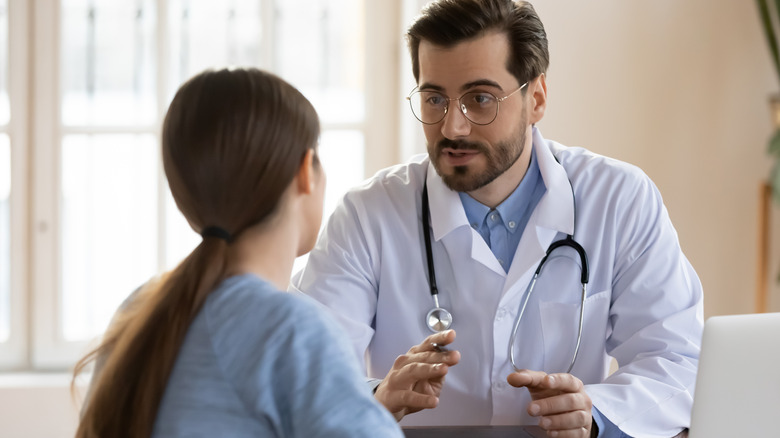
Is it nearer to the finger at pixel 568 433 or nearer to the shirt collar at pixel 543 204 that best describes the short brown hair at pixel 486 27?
the shirt collar at pixel 543 204

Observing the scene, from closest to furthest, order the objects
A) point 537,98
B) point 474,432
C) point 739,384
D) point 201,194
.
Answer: point 201,194 → point 739,384 → point 474,432 → point 537,98

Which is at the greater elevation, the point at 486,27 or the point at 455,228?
the point at 486,27

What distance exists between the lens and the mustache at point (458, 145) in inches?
70.7

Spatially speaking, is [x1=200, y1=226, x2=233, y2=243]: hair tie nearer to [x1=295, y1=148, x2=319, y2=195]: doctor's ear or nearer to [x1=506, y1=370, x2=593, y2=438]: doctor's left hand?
[x1=295, y1=148, x2=319, y2=195]: doctor's ear

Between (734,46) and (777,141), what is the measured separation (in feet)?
1.36

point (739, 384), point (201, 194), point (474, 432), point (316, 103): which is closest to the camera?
point (201, 194)

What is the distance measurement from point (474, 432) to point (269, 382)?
1.87 ft

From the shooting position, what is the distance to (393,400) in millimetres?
1428

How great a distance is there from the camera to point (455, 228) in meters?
1.78

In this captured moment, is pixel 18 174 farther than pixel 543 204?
Yes

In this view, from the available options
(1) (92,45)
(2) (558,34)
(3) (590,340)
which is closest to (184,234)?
(1) (92,45)

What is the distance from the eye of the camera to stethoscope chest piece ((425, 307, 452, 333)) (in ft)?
5.66

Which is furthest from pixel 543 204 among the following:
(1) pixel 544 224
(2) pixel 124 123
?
(2) pixel 124 123

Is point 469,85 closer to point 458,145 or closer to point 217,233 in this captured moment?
point 458,145
